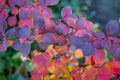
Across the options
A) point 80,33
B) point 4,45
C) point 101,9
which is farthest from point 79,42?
point 101,9

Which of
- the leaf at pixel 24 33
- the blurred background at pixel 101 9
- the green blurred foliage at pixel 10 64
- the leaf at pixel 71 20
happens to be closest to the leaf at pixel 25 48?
the leaf at pixel 24 33

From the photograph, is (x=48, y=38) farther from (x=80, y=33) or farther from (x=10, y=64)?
(x=10, y=64)

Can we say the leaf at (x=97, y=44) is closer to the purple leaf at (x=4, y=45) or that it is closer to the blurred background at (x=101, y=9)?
the purple leaf at (x=4, y=45)

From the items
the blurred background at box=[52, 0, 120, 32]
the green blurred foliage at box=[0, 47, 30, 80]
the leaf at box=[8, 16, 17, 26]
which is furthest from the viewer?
the blurred background at box=[52, 0, 120, 32]

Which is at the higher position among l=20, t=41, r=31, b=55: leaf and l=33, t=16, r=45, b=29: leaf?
l=33, t=16, r=45, b=29: leaf

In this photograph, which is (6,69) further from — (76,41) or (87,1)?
(87,1)

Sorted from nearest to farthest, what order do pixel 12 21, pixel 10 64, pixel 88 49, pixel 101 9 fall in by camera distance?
1. pixel 88 49
2. pixel 12 21
3. pixel 10 64
4. pixel 101 9

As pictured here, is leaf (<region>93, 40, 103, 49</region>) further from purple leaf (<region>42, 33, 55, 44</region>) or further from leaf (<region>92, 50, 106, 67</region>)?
purple leaf (<region>42, 33, 55, 44</region>)

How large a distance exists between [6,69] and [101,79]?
56.6 inches

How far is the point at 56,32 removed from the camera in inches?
39.1

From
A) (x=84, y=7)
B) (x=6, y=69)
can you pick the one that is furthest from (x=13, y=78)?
(x=84, y=7)

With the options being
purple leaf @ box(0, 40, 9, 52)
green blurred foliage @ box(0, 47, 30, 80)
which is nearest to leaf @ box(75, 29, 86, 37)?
purple leaf @ box(0, 40, 9, 52)

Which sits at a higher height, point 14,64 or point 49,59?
point 49,59

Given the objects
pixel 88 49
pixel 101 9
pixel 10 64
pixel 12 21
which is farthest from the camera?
pixel 101 9
